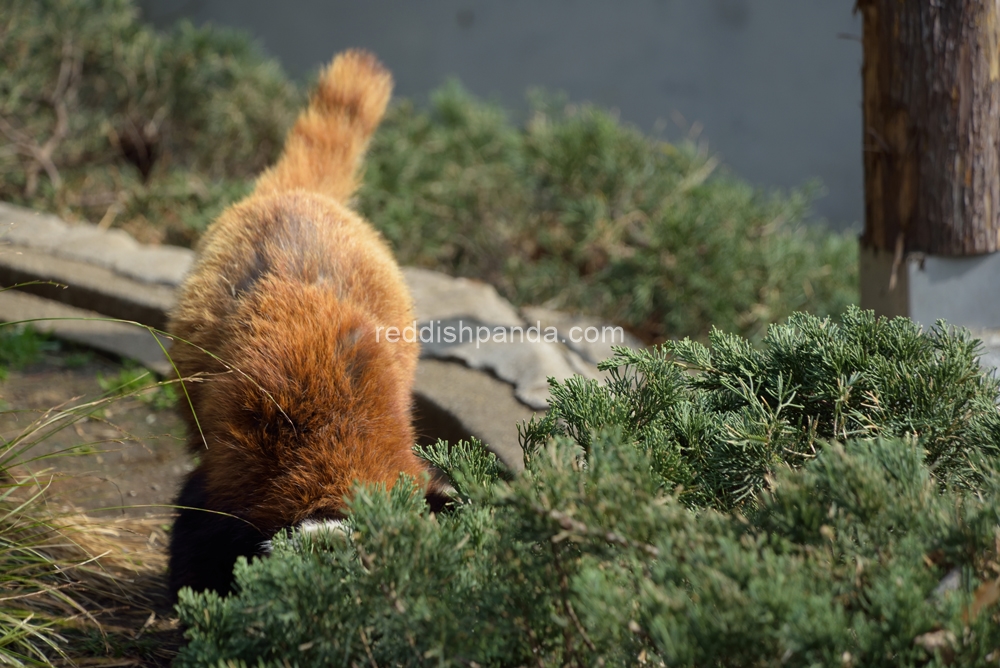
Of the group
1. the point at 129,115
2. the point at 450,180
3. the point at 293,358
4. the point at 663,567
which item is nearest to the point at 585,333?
the point at 450,180

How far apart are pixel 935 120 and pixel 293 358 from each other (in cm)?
237

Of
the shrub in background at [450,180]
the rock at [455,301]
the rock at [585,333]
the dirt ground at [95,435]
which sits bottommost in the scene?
the dirt ground at [95,435]

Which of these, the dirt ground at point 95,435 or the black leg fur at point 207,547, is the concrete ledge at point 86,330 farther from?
the black leg fur at point 207,547

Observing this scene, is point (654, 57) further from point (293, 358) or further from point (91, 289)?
point (293, 358)

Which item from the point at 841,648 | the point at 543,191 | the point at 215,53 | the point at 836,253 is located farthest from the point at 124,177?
the point at 841,648

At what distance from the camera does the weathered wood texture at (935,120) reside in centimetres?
288

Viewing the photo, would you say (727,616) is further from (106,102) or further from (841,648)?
(106,102)

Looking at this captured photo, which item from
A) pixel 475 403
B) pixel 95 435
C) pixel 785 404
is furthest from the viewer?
pixel 95 435

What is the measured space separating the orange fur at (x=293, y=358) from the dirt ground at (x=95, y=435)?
2.08 ft

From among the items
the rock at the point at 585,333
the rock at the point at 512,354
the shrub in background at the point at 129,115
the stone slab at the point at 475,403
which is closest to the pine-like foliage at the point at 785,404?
the stone slab at the point at 475,403

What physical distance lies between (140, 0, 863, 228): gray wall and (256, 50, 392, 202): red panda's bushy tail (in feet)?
10.5

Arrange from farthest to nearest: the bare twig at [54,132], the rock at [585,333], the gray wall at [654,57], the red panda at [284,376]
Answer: the gray wall at [654,57] → the bare twig at [54,132] → the rock at [585,333] → the red panda at [284,376]

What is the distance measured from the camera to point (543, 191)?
5277mm

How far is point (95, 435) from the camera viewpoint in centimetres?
350
